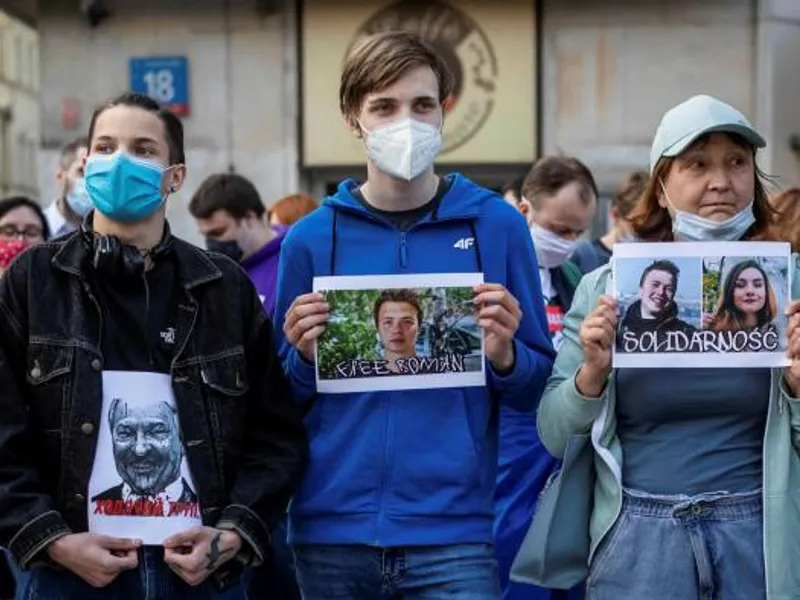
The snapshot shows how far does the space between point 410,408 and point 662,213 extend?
33.1 inches

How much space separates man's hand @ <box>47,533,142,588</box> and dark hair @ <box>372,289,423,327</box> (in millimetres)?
857

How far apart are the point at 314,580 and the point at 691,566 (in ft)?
3.13

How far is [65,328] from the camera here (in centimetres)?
362

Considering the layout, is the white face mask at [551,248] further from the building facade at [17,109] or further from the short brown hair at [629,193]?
the building facade at [17,109]

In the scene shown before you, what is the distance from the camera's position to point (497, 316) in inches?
146

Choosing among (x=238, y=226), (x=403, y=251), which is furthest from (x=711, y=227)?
(x=238, y=226)

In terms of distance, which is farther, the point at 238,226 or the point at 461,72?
the point at 461,72

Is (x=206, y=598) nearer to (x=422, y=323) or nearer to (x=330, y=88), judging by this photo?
(x=422, y=323)

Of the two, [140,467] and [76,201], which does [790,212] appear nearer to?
[140,467]

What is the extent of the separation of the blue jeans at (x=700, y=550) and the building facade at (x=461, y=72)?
1105cm

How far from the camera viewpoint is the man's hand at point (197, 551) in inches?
141

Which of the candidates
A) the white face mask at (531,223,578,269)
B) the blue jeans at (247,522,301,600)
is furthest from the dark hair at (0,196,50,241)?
the white face mask at (531,223,578,269)

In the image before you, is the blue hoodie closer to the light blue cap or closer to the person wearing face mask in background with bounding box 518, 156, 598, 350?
the light blue cap

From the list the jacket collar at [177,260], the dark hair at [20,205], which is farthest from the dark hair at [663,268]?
the dark hair at [20,205]
